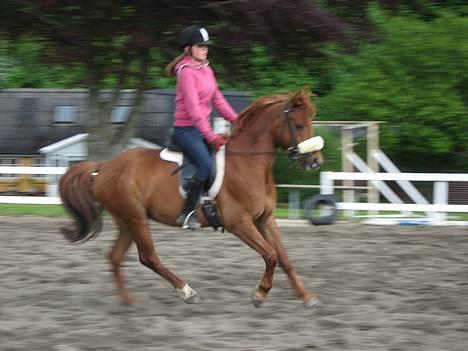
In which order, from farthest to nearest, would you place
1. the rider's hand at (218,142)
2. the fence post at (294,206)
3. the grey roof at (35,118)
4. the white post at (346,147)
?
the grey roof at (35,118) → the white post at (346,147) → the fence post at (294,206) → the rider's hand at (218,142)

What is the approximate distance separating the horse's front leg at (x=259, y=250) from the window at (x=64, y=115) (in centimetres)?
2106

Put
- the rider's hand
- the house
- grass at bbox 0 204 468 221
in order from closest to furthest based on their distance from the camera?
1. the rider's hand
2. grass at bbox 0 204 468 221
3. the house

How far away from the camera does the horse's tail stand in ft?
23.4

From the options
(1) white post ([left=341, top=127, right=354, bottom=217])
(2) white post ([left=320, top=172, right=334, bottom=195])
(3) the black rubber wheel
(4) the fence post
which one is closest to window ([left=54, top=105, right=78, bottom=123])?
(4) the fence post

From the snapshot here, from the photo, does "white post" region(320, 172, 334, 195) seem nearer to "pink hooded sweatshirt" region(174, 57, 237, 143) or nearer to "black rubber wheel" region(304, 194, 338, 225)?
"black rubber wheel" region(304, 194, 338, 225)

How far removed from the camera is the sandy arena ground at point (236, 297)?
5.64 metres

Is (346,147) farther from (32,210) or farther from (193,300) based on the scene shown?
(193,300)

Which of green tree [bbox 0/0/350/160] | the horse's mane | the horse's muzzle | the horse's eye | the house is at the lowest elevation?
the house

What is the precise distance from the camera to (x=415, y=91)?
2011 cm

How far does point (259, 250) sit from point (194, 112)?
1248 mm

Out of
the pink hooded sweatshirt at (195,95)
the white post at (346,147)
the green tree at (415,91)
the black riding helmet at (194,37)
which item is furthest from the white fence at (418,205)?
the green tree at (415,91)

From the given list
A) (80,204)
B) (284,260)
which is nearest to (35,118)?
(80,204)

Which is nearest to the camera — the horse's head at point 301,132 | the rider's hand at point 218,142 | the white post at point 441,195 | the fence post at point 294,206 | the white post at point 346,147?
the horse's head at point 301,132

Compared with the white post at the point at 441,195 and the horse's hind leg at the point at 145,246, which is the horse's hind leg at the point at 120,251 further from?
the white post at the point at 441,195
